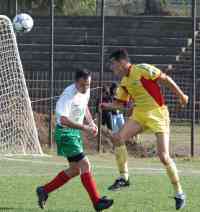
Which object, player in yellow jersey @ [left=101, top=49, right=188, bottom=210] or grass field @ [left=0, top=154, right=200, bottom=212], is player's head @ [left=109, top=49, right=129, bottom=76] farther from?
grass field @ [left=0, top=154, right=200, bottom=212]

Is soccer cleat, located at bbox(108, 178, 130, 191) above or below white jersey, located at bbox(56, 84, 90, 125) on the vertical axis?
below

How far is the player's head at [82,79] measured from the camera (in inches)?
444

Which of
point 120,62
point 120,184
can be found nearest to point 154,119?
point 120,62

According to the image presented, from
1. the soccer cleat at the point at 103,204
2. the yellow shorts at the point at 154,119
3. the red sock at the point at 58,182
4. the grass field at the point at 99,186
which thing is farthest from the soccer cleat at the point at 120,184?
the soccer cleat at the point at 103,204

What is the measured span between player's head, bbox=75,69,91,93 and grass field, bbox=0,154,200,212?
1461 mm

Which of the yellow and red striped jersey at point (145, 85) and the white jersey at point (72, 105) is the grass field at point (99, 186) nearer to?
the white jersey at point (72, 105)

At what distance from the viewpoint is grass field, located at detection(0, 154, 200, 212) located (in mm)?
11767

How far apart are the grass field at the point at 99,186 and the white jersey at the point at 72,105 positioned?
1.11 metres

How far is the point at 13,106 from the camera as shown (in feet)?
64.7

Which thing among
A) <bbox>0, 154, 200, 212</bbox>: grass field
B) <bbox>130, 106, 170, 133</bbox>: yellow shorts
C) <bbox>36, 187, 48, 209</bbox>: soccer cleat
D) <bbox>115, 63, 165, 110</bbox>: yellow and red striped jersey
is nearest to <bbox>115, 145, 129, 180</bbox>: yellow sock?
<bbox>0, 154, 200, 212</bbox>: grass field

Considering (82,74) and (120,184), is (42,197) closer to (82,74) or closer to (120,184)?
(120,184)

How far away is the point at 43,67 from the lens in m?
28.4

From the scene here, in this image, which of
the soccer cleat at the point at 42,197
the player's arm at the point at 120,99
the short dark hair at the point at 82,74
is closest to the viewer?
the short dark hair at the point at 82,74

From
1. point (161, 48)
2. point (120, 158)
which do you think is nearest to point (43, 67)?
point (161, 48)
